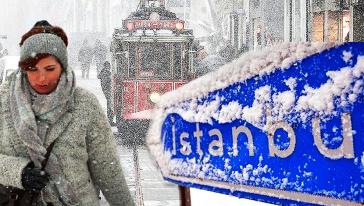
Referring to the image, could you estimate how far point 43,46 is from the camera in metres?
2.61

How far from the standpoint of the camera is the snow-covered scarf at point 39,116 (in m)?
2.54

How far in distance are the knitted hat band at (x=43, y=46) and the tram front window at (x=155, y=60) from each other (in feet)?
38.4

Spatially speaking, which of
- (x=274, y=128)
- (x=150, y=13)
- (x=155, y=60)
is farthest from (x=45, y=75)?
(x=150, y=13)

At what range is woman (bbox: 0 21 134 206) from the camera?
8.34 feet

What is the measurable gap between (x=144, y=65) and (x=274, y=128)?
1288 centimetres

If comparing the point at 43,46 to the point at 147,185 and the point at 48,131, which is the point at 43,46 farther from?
the point at 147,185

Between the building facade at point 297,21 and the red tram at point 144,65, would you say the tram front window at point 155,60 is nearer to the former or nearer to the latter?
the red tram at point 144,65

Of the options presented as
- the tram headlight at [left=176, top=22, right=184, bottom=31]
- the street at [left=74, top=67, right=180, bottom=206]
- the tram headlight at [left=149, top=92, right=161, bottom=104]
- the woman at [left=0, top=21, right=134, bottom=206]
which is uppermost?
the tram headlight at [left=176, top=22, right=184, bottom=31]

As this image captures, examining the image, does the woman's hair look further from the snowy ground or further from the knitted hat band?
the snowy ground

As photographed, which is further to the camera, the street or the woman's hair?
the street

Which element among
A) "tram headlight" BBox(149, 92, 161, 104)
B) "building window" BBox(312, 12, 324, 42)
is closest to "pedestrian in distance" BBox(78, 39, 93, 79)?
"building window" BBox(312, 12, 324, 42)

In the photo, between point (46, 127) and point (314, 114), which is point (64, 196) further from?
point (314, 114)

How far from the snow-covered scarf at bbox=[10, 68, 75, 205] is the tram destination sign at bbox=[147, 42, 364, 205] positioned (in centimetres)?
72

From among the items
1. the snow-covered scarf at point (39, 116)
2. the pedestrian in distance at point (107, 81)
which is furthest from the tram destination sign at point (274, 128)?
the pedestrian in distance at point (107, 81)
